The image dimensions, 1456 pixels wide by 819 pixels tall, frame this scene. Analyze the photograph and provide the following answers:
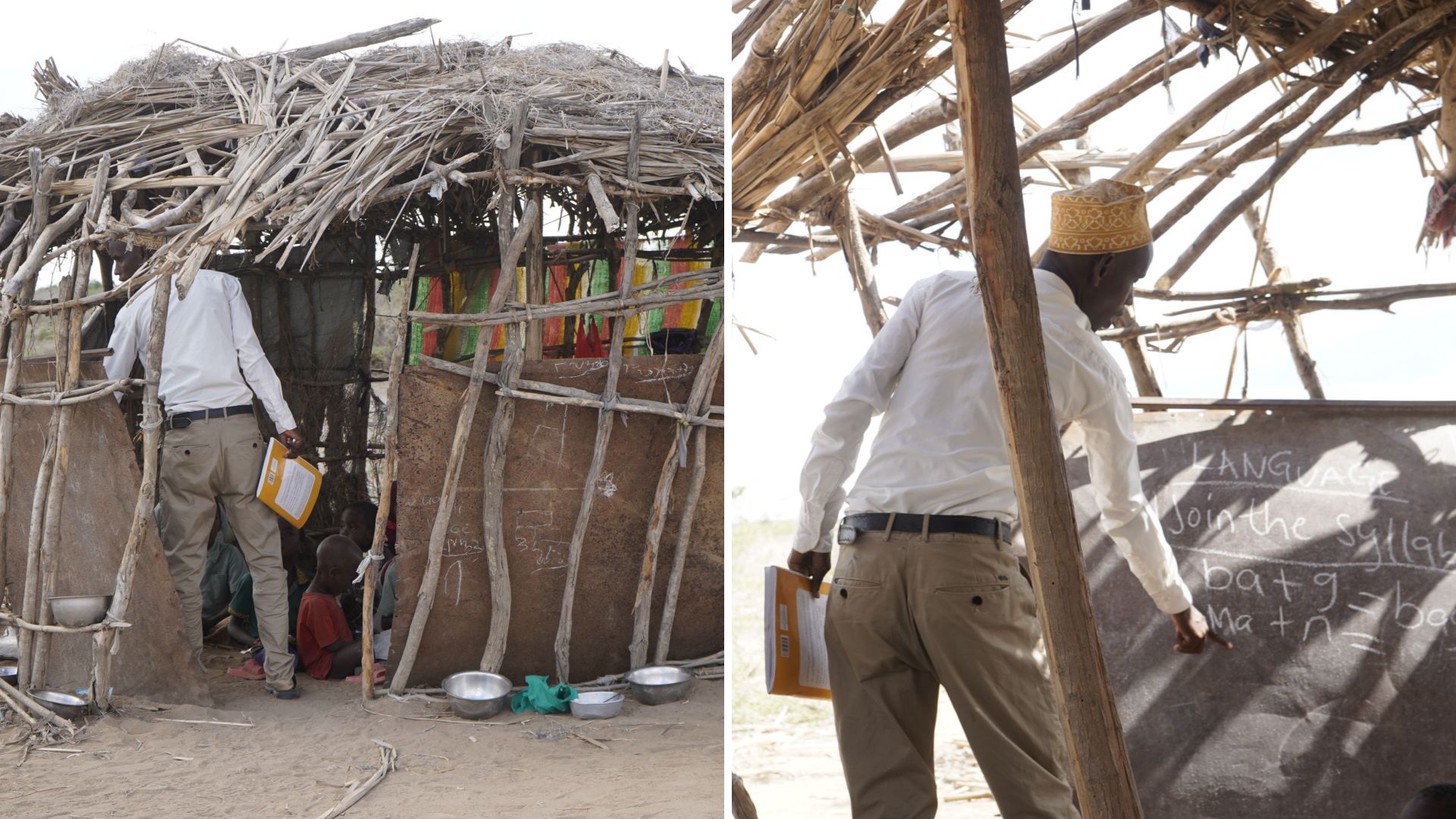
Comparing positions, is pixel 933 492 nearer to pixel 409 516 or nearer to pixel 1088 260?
pixel 1088 260

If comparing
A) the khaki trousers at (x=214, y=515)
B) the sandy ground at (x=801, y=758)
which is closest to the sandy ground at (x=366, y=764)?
the khaki trousers at (x=214, y=515)

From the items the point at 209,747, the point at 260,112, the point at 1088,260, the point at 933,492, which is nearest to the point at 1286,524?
the point at 1088,260

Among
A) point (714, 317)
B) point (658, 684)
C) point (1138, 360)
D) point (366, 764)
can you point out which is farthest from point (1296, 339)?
point (366, 764)

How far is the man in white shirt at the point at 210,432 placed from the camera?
5453 millimetres

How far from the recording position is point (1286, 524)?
4.25 metres

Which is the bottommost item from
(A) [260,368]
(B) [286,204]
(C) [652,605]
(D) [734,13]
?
(C) [652,605]

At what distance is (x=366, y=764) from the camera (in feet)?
15.7

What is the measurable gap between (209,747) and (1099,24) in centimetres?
447

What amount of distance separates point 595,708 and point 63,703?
2313 millimetres

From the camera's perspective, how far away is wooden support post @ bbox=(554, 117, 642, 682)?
18.7 feet

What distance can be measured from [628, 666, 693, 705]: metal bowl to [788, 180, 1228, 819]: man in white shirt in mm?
2757

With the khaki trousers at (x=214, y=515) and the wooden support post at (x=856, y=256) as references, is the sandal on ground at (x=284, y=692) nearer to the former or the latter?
the khaki trousers at (x=214, y=515)

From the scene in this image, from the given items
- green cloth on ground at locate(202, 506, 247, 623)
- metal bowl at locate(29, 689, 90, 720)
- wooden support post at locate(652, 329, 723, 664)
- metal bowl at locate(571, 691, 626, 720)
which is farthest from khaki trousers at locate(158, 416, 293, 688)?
wooden support post at locate(652, 329, 723, 664)

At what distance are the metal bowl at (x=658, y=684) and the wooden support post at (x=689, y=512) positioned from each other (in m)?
0.14
